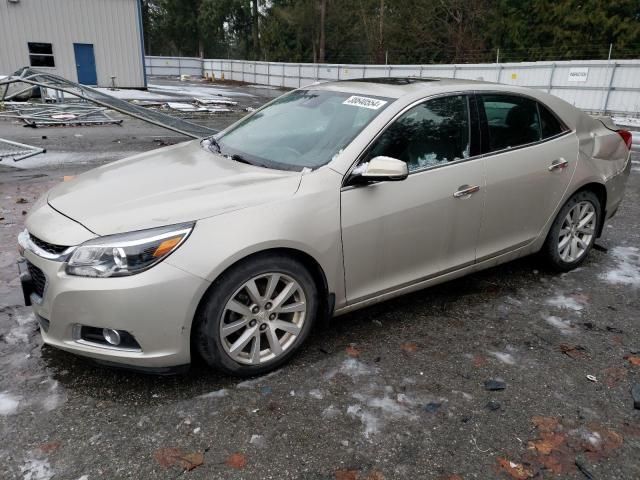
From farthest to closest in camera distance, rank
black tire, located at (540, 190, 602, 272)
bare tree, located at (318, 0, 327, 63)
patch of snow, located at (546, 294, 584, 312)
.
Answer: bare tree, located at (318, 0, 327, 63), black tire, located at (540, 190, 602, 272), patch of snow, located at (546, 294, 584, 312)

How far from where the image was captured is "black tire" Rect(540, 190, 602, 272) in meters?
4.24

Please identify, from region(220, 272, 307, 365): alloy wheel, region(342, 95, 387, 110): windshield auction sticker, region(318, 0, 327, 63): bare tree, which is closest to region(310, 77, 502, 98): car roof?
region(342, 95, 387, 110): windshield auction sticker

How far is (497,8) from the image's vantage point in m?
33.8

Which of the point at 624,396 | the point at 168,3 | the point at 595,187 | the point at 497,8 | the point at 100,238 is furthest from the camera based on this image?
the point at 168,3

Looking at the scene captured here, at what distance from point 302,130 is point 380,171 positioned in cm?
83

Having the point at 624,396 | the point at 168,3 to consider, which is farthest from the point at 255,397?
the point at 168,3

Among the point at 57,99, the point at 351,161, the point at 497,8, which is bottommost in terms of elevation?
the point at 57,99

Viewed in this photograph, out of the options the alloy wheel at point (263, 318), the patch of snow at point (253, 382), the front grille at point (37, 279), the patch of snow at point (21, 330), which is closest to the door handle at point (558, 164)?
the alloy wheel at point (263, 318)

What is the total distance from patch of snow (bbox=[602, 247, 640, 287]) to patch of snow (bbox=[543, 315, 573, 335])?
988mm

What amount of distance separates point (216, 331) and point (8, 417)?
1.08 meters

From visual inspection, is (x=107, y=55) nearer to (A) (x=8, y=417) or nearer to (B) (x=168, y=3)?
(A) (x=8, y=417)

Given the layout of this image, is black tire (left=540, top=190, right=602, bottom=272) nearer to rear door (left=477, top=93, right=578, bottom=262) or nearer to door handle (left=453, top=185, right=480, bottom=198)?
rear door (left=477, top=93, right=578, bottom=262)

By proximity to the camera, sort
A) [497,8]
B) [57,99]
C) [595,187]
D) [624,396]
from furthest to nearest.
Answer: [497,8]
[57,99]
[595,187]
[624,396]

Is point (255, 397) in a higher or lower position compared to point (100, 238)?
lower
